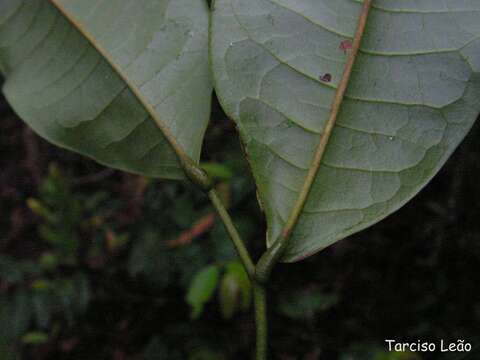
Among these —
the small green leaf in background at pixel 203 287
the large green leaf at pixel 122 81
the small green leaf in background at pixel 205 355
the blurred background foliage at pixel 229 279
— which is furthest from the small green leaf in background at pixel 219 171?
the large green leaf at pixel 122 81

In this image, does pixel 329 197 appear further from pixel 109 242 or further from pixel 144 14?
pixel 109 242

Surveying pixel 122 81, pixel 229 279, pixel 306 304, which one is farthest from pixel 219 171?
pixel 122 81

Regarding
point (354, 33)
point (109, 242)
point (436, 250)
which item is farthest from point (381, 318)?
point (354, 33)

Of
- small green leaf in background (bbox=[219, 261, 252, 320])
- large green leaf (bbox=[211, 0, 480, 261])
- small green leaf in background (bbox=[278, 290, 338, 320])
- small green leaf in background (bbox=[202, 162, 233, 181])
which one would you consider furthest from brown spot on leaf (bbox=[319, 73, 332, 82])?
small green leaf in background (bbox=[278, 290, 338, 320])

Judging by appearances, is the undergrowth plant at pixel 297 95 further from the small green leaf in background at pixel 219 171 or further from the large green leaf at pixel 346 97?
the small green leaf in background at pixel 219 171

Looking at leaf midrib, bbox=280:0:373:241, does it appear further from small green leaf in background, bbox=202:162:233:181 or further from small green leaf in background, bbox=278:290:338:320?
small green leaf in background, bbox=278:290:338:320

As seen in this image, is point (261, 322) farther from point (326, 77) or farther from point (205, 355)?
point (205, 355)
